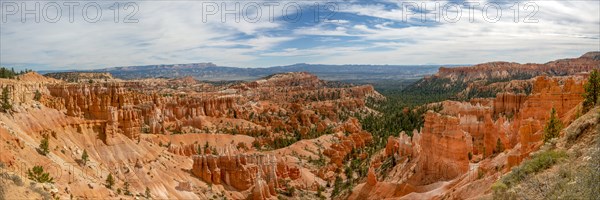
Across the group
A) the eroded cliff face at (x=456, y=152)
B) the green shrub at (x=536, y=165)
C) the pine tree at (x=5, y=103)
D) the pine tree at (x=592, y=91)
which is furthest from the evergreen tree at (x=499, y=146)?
the pine tree at (x=5, y=103)

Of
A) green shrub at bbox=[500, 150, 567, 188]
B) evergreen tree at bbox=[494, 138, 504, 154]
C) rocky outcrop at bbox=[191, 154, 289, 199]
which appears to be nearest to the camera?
green shrub at bbox=[500, 150, 567, 188]

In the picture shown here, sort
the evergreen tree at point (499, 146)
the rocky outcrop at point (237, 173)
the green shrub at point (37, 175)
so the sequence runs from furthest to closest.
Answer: the rocky outcrop at point (237, 173) → the evergreen tree at point (499, 146) → the green shrub at point (37, 175)

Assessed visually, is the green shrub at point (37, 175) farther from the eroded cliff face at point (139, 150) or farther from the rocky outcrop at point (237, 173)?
the rocky outcrop at point (237, 173)

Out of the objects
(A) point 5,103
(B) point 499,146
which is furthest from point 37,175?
(B) point 499,146

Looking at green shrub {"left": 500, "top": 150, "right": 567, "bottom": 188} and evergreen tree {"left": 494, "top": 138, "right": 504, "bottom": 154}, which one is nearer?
green shrub {"left": 500, "top": 150, "right": 567, "bottom": 188}

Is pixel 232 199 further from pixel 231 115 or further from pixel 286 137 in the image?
pixel 231 115

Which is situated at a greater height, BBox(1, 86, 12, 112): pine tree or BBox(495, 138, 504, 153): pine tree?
BBox(1, 86, 12, 112): pine tree

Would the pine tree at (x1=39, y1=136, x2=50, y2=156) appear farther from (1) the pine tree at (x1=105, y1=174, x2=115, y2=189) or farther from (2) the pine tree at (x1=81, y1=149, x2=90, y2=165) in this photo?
(1) the pine tree at (x1=105, y1=174, x2=115, y2=189)

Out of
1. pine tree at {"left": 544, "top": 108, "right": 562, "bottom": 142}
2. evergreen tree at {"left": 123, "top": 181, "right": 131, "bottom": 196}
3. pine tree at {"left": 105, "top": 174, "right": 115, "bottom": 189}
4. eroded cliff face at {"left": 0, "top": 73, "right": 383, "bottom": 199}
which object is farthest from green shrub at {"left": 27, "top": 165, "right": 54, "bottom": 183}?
pine tree at {"left": 544, "top": 108, "right": 562, "bottom": 142}

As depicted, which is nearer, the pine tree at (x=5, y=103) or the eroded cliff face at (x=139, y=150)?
the eroded cliff face at (x=139, y=150)

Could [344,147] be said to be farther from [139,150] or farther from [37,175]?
[37,175]

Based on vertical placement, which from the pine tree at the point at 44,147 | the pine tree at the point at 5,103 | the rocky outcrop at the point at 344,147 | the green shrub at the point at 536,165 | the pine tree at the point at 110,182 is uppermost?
the pine tree at the point at 5,103
